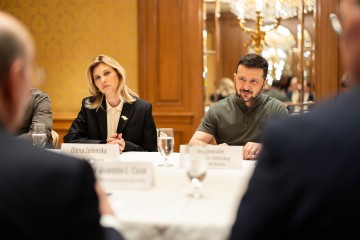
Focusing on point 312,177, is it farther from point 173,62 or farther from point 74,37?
point 74,37

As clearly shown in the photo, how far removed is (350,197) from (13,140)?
70 cm

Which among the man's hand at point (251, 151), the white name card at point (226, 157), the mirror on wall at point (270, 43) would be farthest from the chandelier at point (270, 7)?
the white name card at point (226, 157)

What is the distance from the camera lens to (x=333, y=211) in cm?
91

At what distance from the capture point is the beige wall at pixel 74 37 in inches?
228

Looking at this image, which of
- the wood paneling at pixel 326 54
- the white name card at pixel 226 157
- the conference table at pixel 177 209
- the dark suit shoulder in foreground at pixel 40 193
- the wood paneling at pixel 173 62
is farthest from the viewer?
the wood paneling at pixel 173 62

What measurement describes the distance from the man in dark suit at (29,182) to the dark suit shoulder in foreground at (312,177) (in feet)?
1.23

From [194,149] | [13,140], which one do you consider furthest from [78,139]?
[13,140]

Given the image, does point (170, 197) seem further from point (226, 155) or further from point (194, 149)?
point (226, 155)

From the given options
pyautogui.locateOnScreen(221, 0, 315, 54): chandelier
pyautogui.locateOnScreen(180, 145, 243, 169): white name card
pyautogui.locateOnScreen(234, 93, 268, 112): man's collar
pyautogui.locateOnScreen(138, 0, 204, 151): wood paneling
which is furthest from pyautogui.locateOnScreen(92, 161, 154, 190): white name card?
pyautogui.locateOnScreen(221, 0, 315, 54): chandelier

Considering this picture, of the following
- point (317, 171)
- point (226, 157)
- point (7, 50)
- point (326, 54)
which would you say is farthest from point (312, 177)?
point (326, 54)

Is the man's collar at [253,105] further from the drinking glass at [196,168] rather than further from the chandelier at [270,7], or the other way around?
the chandelier at [270,7]

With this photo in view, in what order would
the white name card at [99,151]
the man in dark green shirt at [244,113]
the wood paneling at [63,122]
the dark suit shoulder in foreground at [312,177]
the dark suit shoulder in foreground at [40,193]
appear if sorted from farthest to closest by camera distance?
the wood paneling at [63,122]
the man in dark green shirt at [244,113]
the white name card at [99,151]
the dark suit shoulder in foreground at [40,193]
the dark suit shoulder in foreground at [312,177]

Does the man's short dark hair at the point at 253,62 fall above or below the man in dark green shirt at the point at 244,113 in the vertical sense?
above

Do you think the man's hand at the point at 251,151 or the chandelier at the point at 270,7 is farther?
the chandelier at the point at 270,7
